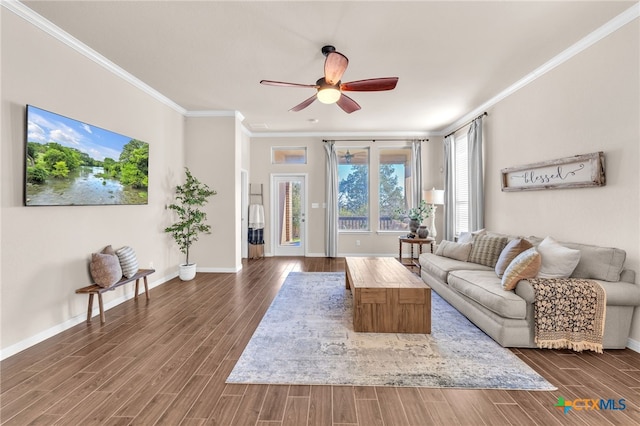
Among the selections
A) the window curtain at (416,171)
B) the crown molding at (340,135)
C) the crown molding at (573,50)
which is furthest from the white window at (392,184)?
the crown molding at (573,50)

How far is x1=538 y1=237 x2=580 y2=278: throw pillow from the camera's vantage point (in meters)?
2.70

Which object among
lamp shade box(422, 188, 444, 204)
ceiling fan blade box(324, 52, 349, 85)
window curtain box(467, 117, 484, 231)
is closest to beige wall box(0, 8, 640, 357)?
window curtain box(467, 117, 484, 231)

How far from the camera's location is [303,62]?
337 cm

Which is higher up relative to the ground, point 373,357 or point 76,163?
point 76,163

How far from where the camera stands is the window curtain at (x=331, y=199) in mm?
6824

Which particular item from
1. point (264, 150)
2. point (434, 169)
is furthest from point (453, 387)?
point (264, 150)

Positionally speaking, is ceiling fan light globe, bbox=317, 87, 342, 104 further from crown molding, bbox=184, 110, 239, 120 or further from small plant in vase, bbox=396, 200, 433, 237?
small plant in vase, bbox=396, 200, 433, 237

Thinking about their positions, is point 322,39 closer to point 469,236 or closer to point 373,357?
point 373,357

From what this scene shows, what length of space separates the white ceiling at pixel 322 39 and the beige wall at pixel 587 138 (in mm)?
322

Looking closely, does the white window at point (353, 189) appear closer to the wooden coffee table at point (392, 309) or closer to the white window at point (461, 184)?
the white window at point (461, 184)

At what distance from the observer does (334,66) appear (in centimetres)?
269

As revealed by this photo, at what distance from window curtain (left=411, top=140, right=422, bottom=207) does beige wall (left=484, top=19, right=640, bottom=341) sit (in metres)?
2.49

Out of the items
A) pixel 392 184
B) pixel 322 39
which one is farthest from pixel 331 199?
pixel 322 39

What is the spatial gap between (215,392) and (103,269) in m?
2.08
